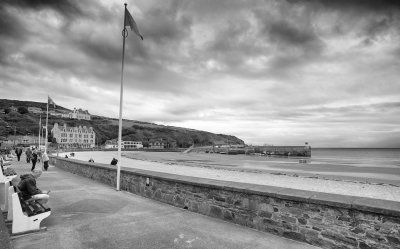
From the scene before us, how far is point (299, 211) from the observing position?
14.0ft

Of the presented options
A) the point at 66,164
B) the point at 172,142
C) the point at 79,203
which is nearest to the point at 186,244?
the point at 79,203

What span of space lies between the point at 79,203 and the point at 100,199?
62cm

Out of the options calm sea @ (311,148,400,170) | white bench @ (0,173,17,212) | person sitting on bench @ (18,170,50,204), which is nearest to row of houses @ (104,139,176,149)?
calm sea @ (311,148,400,170)

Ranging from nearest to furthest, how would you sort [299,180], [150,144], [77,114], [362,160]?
1. [299,180]
2. [362,160]
3. [150,144]
4. [77,114]

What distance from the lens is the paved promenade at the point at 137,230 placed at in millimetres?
4094

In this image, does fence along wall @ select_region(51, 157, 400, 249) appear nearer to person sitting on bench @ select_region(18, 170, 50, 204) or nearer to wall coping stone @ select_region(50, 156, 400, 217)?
wall coping stone @ select_region(50, 156, 400, 217)

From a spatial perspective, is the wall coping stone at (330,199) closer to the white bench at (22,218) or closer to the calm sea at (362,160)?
the white bench at (22,218)

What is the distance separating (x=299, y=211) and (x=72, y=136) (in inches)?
5612

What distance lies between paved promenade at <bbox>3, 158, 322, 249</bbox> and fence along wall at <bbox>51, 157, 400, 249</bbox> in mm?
205

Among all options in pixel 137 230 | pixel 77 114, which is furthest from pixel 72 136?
pixel 137 230

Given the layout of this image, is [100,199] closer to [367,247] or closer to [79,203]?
Result: [79,203]

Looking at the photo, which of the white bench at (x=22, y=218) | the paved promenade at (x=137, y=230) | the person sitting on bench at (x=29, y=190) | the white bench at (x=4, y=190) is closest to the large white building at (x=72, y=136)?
the white bench at (x=4, y=190)

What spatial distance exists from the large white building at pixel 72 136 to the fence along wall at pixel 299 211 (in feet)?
405

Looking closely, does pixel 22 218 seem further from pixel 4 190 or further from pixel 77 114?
pixel 77 114
